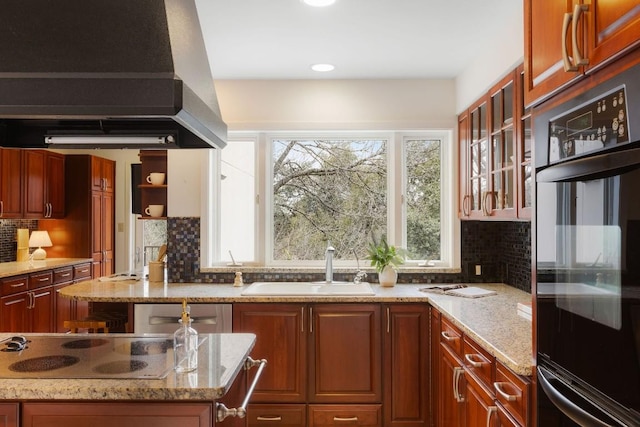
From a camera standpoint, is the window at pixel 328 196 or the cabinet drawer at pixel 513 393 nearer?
the cabinet drawer at pixel 513 393

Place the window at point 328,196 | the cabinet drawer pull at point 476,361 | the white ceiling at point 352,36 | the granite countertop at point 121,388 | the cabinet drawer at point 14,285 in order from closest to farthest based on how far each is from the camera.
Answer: the granite countertop at point 121,388 → the cabinet drawer pull at point 476,361 → the white ceiling at point 352,36 → the window at point 328,196 → the cabinet drawer at point 14,285

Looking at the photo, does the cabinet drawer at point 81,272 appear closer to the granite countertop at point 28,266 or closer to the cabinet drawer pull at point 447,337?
the granite countertop at point 28,266

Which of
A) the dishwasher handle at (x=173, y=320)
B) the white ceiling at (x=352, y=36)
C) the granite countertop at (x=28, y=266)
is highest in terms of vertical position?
the white ceiling at (x=352, y=36)

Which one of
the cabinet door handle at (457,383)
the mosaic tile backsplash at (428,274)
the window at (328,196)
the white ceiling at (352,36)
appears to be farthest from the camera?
the window at (328,196)

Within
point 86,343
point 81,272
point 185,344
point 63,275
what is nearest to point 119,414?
point 185,344

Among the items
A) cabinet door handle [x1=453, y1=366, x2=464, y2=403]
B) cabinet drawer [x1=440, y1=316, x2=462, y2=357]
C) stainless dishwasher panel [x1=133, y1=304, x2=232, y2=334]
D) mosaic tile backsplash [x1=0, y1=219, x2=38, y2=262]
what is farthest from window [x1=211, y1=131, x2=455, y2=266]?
mosaic tile backsplash [x1=0, y1=219, x2=38, y2=262]

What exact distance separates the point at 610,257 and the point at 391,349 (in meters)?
2.08

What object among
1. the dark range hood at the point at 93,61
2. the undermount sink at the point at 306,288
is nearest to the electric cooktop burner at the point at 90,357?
the dark range hood at the point at 93,61

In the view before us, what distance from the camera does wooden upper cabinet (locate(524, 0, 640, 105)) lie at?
1.03m

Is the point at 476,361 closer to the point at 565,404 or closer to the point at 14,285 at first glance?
the point at 565,404

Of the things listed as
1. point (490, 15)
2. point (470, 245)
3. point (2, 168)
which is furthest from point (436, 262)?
point (2, 168)

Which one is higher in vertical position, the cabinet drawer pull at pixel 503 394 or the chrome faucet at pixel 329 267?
the chrome faucet at pixel 329 267

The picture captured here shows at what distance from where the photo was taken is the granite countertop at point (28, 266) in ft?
14.7

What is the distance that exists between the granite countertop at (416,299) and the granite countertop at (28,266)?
4.87ft
